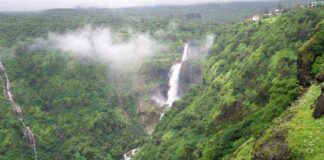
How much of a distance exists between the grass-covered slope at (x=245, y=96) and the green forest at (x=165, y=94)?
24 cm

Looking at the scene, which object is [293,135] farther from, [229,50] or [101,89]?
[101,89]

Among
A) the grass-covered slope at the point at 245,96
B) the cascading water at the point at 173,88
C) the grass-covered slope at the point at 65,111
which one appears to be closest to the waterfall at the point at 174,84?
the cascading water at the point at 173,88

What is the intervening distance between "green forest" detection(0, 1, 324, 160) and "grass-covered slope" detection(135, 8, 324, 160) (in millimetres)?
238

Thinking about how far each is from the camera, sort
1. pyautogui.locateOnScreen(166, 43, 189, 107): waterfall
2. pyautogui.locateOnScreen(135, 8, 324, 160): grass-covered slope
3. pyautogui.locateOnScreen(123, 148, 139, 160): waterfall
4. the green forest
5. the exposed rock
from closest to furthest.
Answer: pyautogui.locateOnScreen(135, 8, 324, 160): grass-covered slope
the green forest
pyautogui.locateOnScreen(123, 148, 139, 160): waterfall
the exposed rock
pyautogui.locateOnScreen(166, 43, 189, 107): waterfall

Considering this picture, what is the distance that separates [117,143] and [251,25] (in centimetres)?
5961

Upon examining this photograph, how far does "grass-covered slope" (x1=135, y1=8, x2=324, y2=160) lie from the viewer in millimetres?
42281

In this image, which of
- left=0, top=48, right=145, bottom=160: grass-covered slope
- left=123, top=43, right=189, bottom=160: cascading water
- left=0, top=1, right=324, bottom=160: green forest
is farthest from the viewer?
left=123, top=43, right=189, bottom=160: cascading water

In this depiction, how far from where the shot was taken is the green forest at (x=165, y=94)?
47406 millimetres

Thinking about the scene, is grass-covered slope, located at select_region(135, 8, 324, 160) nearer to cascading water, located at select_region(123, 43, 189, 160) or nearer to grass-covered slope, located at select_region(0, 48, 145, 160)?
cascading water, located at select_region(123, 43, 189, 160)

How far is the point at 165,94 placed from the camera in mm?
159625

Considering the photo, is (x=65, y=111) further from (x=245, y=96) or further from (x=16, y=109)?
(x=245, y=96)

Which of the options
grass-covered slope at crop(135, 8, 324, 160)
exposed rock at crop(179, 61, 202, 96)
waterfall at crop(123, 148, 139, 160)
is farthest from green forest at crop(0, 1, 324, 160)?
waterfall at crop(123, 148, 139, 160)

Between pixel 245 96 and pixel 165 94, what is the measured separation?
234 ft

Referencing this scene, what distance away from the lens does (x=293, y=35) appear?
104000 millimetres
